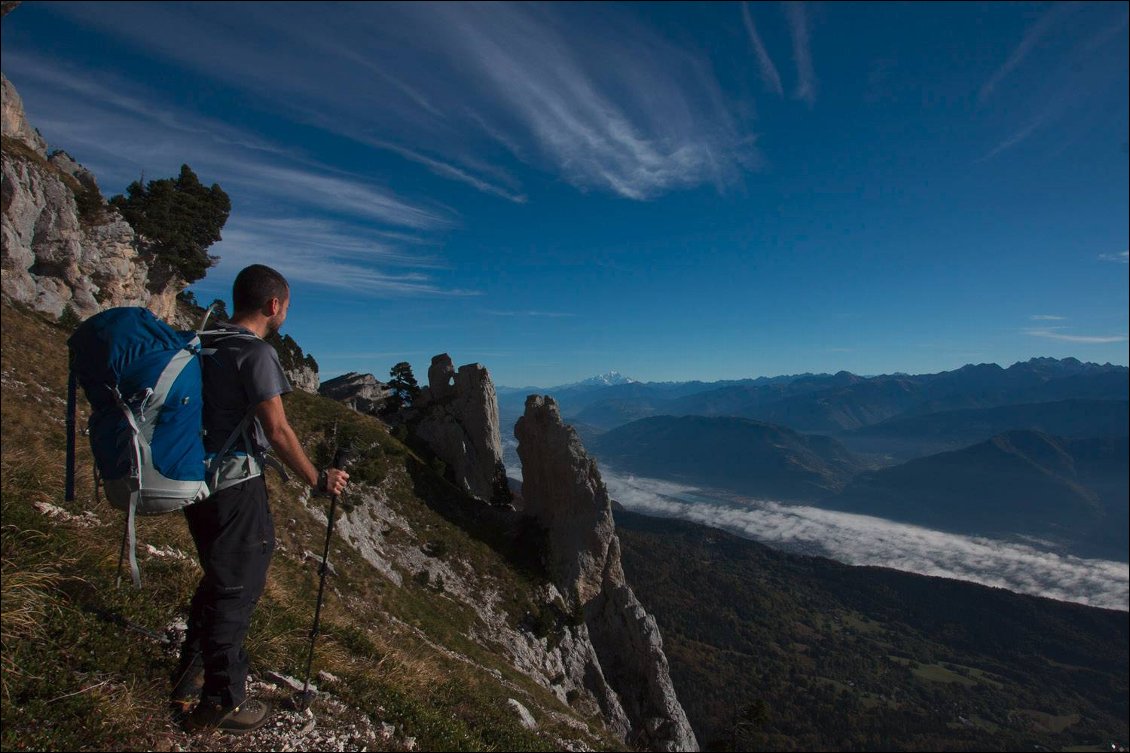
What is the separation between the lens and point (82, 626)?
565 cm

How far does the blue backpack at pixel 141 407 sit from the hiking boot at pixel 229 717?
211cm

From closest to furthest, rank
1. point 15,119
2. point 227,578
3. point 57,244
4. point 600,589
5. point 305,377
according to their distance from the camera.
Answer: point 227,578 < point 57,244 < point 600,589 < point 15,119 < point 305,377

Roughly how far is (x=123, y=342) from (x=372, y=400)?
66659 millimetres

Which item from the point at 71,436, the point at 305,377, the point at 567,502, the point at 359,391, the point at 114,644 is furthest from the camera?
the point at 305,377

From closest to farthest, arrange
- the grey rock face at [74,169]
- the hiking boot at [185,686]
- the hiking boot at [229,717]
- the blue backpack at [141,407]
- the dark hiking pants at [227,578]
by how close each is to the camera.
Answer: the blue backpack at [141,407]
the dark hiking pants at [227,578]
the hiking boot at [229,717]
the hiking boot at [185,686]
the grey rock face at [74,169]

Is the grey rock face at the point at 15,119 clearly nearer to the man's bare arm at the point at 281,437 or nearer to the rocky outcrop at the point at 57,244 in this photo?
the rocky outcrop at the point at 57,244

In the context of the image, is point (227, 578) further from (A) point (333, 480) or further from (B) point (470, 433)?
(B) point (470, 433)

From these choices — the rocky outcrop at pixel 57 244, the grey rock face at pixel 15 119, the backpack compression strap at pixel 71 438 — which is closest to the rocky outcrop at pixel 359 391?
the rocky outcrop at pixel 57 244

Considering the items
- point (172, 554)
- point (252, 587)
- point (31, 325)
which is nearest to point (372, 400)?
point (31, 325)

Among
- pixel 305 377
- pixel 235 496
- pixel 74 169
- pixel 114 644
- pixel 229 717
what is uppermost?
pixel 74 169

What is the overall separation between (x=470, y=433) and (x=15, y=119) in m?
49.6

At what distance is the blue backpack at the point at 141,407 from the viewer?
4152 millimetres

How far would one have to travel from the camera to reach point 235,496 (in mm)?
4891

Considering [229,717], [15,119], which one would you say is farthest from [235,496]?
[15,119]
